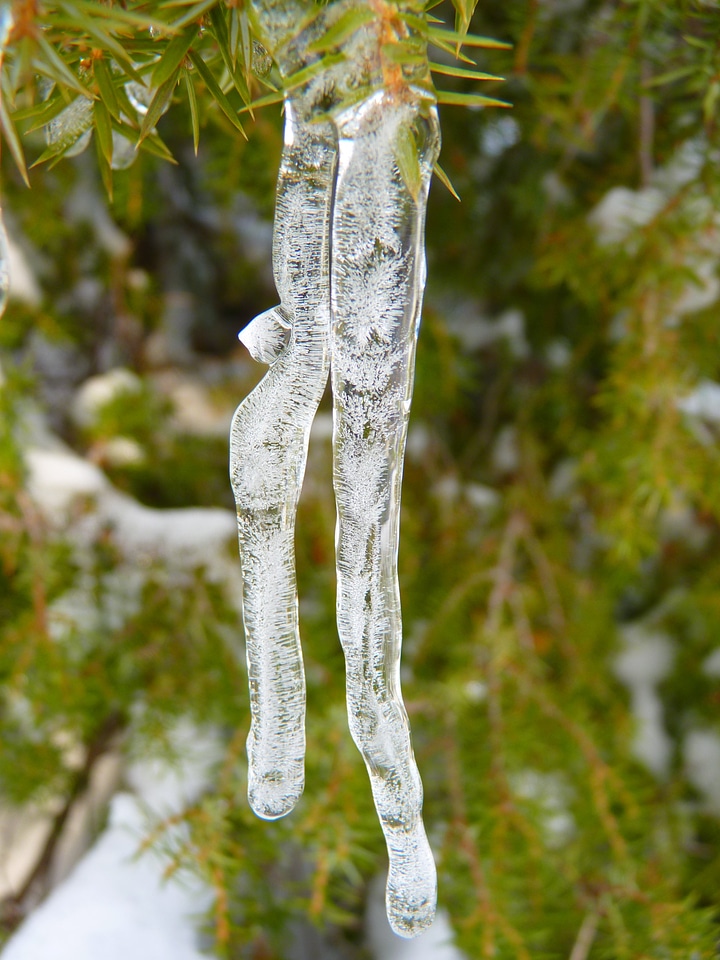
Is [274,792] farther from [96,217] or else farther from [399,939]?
[96,217]

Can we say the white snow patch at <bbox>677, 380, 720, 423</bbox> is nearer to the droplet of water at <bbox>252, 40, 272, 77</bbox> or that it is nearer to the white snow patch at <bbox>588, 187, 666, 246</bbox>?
the white snow patch at <bbox>588, 187, 666, 246</bbox>

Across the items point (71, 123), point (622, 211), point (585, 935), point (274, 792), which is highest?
point (71, 123)

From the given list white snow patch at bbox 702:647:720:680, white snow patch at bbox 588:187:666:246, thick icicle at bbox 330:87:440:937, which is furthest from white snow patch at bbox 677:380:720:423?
thick icicle at bbox 330:87:440:937

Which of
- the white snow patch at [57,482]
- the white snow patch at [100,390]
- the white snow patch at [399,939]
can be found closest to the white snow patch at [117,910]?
the white snow patch at [399,939]

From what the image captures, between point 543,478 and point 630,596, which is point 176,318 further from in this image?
point 630,596

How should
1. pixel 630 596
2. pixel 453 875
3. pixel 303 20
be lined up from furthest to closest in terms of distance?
pixel 630 596 < pixel 453 875 < pixel 303 20

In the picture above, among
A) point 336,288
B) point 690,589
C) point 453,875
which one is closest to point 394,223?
point 336,288

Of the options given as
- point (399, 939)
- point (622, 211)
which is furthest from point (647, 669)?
point (622, 211)
